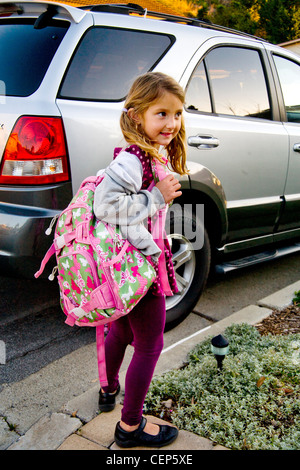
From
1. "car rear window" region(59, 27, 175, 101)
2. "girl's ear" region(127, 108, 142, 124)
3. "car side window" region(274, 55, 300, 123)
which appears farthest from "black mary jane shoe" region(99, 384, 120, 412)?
"car side window" region(274, 55, 300, 123)

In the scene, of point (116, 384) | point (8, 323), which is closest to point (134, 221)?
point (116, 384)

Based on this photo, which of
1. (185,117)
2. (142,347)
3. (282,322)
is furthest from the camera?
(282,322)

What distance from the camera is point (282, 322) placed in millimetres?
3166

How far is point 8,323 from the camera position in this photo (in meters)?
3.34

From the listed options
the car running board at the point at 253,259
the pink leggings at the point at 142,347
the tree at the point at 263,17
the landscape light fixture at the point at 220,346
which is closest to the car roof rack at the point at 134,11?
the car running board at the point at 253,259

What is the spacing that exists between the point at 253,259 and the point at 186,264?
771 mm

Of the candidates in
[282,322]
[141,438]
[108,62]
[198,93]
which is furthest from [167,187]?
[282,322]

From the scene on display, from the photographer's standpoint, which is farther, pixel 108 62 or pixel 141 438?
pixel 108 62

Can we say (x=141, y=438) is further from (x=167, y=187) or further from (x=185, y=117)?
(x=185, y=117)

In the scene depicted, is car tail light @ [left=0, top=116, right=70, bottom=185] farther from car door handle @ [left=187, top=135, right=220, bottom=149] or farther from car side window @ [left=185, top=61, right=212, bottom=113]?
car side window @ [left=185, top=61, right=212, bottom=113]

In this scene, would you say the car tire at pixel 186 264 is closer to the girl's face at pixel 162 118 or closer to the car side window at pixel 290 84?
the girl's face at pixel 162 118

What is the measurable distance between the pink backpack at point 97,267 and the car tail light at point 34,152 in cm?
70

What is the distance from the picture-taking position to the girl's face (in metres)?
1.86

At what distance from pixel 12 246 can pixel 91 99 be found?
94cm
